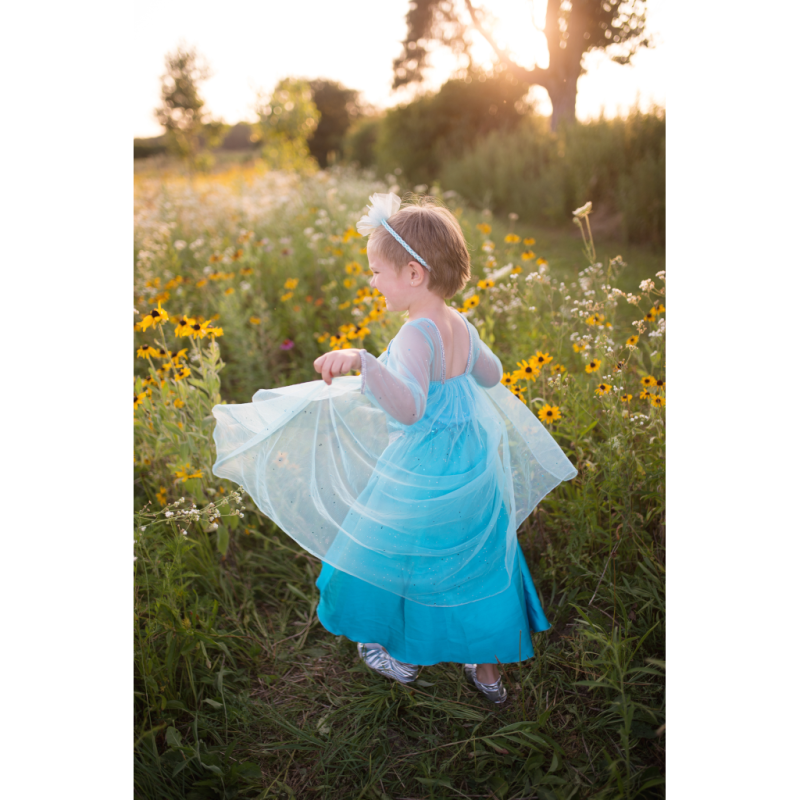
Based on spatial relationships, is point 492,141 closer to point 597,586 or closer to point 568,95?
point 568,95

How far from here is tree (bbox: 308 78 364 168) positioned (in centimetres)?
1811

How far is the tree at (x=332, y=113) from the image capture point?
59.4ft

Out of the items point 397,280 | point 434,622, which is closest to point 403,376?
point 397,280

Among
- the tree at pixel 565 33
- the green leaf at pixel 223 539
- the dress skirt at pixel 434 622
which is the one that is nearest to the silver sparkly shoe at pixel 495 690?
the dress skirt at pixel 434 622

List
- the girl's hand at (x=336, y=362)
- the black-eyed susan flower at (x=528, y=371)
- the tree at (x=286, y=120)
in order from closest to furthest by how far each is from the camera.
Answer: the girl's hand at (x=336, y=362) < the black-eyed susan flower at (x=528, y=371) < the tree at (x=286, y=120)

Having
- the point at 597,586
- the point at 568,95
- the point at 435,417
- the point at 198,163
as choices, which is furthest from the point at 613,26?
the point at 198,163

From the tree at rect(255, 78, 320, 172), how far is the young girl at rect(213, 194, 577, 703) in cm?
1084

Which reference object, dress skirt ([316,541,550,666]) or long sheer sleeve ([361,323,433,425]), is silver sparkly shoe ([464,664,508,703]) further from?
long sheer sleeve ([361,323,433,425])

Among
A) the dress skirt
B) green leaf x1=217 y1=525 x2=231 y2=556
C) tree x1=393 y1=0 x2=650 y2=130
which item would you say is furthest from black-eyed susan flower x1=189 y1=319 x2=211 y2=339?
tree x1=393 y1=0 x2=650 y2=130

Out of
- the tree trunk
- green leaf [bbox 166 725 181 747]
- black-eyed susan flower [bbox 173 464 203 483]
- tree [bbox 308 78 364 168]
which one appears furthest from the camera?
tree [bbox 308 78 364 168]

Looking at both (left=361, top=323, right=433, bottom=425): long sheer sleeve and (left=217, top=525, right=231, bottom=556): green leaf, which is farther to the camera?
(left=217, top=525, right=231, bottom=556): green leaf
